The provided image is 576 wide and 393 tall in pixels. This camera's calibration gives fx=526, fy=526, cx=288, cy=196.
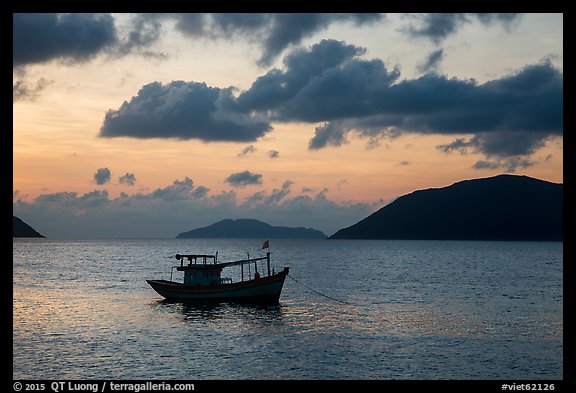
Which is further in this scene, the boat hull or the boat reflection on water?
the boat hull

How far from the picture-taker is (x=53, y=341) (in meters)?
42.8

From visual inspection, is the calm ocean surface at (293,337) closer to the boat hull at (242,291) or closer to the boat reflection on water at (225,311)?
the boat reflection on water at (225,311)

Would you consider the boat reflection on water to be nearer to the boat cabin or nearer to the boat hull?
the boat hull

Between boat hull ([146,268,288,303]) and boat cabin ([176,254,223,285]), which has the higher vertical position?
boat cabin ([176,254,223,285])

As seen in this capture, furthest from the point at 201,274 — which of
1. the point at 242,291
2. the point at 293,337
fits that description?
the point at 293,337

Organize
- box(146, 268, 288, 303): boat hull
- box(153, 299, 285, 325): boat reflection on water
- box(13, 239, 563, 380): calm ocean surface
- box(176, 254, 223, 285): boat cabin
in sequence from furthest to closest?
box(176, 254, 223, 285): boat cabin
box(146, 268, 288, 303): boat hull
box(153, 299, 285, 325): boat reflection on water
box(13, 239, 563, 380): calm ocean surface

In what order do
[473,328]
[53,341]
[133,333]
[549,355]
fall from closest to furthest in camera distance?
1. [549,355]
2. [53,341]
3. [133,333]
4. [473,328]

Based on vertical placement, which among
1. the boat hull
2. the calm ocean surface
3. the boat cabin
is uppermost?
the boat cabin

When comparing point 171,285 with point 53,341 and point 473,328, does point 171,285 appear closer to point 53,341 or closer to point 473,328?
point 53,341

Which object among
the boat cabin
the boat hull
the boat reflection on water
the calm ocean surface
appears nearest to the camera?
the calm ocean surface

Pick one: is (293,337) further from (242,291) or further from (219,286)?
(219,286)

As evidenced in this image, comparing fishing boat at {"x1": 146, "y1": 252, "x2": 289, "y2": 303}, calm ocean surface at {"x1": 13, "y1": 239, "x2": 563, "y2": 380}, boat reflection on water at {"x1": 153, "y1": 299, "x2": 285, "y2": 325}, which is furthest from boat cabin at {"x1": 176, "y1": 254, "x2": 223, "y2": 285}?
calm ocean surface at {"x1": 13, "y1": 239, "x2": 563, "y2": 380}

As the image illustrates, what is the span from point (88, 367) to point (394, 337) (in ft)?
81.3
